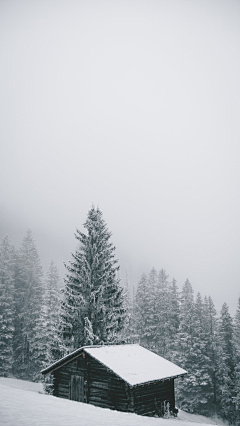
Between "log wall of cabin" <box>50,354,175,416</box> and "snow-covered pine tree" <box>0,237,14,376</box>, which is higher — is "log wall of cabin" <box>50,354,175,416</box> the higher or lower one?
the lower one

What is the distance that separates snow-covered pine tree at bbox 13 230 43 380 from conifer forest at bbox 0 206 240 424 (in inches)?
5.0

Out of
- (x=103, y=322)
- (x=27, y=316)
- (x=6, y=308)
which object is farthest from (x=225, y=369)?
(x=6, y=308)

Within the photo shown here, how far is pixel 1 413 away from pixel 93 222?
20.0 metres

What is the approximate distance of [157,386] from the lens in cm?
2025

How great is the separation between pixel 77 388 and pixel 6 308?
61.3ft

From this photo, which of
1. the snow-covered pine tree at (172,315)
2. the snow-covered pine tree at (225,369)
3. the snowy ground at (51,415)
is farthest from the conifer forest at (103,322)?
the snowy ground at (51,415)

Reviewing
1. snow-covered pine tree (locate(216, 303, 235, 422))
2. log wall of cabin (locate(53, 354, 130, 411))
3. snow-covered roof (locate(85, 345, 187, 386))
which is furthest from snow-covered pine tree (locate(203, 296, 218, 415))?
log wall of cabin (locate(53, 354, 130, 411))

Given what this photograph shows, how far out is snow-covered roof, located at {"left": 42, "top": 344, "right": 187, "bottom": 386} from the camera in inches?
709

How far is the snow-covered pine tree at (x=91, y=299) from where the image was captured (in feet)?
82.5

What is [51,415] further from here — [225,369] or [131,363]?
[225,369]

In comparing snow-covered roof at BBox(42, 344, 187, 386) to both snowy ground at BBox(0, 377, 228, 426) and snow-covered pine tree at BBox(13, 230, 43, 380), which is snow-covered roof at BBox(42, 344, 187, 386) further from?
snow-covered pine tree at BBox(13, 230, 43, 380)

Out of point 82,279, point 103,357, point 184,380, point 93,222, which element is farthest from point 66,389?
point 184,380

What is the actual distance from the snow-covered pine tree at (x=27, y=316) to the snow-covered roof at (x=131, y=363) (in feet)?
55.2

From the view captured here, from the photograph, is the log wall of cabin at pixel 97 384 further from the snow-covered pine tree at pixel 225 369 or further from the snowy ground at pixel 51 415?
the snow-covered pine tree at pixel 225 369
